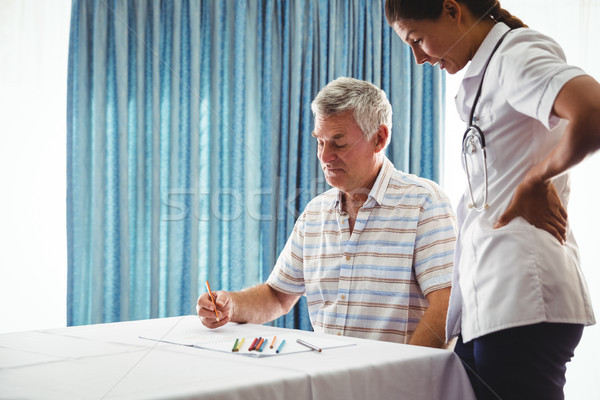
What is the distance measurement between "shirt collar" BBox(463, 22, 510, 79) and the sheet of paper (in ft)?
1.69

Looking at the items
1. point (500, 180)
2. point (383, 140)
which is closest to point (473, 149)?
point (500, 180)

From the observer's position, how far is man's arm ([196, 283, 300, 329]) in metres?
1.18

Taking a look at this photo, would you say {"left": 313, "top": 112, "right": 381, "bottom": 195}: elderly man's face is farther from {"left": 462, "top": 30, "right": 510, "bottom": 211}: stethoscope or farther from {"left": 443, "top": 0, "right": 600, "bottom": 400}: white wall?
{"left": 443, "top": 0, "right": 600, "bottom": 400}: white wall

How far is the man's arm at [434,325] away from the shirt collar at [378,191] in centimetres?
30

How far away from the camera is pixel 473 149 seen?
831 mm

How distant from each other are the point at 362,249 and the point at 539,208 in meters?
0.67

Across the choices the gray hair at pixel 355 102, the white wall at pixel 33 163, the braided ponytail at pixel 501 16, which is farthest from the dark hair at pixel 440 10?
the white wall at pixel 33 163

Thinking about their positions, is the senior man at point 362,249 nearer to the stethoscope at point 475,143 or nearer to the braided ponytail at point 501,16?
the stethoscope at point 475,143

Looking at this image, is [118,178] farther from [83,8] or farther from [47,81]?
[83,8]

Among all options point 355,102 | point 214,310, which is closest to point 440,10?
point 355,102

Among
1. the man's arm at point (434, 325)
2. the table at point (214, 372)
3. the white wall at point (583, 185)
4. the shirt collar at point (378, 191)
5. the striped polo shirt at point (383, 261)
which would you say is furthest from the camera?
the white wall at point (583, 185)

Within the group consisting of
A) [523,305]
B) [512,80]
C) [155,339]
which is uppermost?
[512,80]

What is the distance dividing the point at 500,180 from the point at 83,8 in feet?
6.33

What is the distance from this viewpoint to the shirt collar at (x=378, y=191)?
1.39 m
